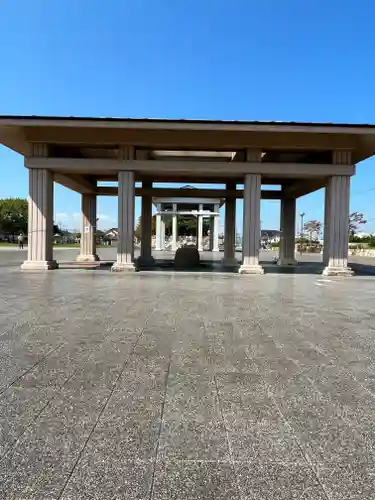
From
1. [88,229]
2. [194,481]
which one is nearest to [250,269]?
[88,229]

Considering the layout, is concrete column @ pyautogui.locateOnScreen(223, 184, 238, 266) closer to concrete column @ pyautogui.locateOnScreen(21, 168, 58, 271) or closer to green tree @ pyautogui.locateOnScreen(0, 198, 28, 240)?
concrete column @ pyautogui.locateOnScreen(21, 168, 58, 271)

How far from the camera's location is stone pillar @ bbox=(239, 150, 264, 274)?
18.2 meters

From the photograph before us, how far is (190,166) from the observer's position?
58.9 ft

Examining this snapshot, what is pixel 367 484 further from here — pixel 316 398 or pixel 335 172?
pixel 335 172

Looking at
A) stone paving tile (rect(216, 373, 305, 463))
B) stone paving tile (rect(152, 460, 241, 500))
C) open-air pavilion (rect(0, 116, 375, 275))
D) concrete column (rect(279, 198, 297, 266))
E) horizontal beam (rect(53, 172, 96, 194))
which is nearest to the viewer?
stone paving tile (rect(152, 460, 241, 500))

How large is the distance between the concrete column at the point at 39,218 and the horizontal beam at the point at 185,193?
7001 millimetres

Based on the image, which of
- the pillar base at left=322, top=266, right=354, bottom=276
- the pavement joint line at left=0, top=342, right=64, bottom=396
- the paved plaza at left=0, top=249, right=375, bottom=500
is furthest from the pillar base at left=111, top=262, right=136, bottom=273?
the pavement joint line at left=0, top=342, right=64, bottom=396

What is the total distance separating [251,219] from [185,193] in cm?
724

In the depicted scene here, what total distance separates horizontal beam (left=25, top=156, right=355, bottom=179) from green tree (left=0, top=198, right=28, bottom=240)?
70612 millimetres

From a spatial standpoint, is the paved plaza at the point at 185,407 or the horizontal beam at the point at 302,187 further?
the horizontal beam at the point at 302,187

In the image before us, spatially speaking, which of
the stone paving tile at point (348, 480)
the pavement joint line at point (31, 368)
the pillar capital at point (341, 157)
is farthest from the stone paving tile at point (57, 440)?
the pillar capital at point (341, 157)

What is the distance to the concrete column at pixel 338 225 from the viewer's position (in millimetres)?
18062

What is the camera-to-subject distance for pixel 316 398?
13.0 feet

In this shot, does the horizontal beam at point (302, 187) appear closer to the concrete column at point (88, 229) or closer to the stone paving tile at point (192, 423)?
the concrete column at point (88, 229)
